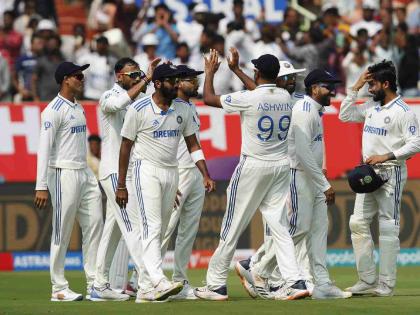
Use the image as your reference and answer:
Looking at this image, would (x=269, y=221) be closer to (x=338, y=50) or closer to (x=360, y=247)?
(x=360, y=247)

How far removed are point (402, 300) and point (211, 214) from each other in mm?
7160

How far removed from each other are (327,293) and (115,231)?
2507 millimetres

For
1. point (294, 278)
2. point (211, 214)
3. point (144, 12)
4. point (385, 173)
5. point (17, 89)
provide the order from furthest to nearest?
point (144, 12) → point (17, 89) → point (211, 214) → point (385, 173) → point (294, 278)

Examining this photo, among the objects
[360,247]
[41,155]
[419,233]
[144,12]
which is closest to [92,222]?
[41,155]

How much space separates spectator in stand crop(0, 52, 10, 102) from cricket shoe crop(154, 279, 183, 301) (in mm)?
10703

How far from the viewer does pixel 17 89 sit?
73.6 ft

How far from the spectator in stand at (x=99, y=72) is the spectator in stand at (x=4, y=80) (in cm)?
145

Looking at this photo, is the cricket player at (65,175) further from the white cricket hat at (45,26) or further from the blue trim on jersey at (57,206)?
the white cricket hat at (45,26)

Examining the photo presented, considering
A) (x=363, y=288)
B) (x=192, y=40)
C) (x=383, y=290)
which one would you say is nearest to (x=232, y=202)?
(x=363, y=288)

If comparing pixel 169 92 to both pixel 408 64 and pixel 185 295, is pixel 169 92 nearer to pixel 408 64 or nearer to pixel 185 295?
pixel 185 295

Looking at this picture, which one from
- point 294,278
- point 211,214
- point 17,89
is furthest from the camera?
point 17,89

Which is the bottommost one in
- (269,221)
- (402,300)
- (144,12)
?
(402,300)

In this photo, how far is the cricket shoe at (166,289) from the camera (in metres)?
12.1

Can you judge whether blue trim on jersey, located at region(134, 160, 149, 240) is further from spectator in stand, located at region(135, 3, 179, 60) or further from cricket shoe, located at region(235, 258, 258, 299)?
spectator in stand, located at region(135, 3, 179, 60)
